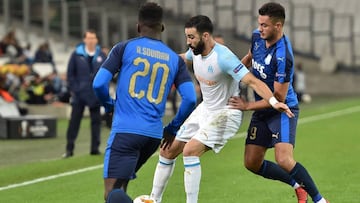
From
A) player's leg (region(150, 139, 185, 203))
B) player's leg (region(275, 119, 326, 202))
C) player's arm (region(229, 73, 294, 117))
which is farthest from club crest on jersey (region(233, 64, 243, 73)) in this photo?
player's leg (region(150, 139, 185, 203))

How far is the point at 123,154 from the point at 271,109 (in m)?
2.52

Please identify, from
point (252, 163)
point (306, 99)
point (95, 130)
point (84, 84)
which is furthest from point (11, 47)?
point (252, 163)

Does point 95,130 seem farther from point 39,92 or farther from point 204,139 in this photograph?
point 39,92

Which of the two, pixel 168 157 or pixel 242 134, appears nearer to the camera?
pixel 168 157

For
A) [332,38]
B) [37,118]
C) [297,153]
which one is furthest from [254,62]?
[332,38]

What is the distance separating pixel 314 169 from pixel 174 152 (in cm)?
498

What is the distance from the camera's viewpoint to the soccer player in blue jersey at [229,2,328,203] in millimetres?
10281

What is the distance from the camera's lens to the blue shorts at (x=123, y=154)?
A: 8570mm

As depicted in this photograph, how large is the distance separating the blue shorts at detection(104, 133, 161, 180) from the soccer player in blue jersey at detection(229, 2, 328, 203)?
190 centimetres

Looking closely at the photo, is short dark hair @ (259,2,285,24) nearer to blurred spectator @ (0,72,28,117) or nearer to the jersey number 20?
the jersey number 20

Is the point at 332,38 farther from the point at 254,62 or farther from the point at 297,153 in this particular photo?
the point at 254,62

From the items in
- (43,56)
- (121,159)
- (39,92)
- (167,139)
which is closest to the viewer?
(121,159)

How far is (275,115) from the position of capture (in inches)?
420

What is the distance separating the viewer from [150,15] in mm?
8664
